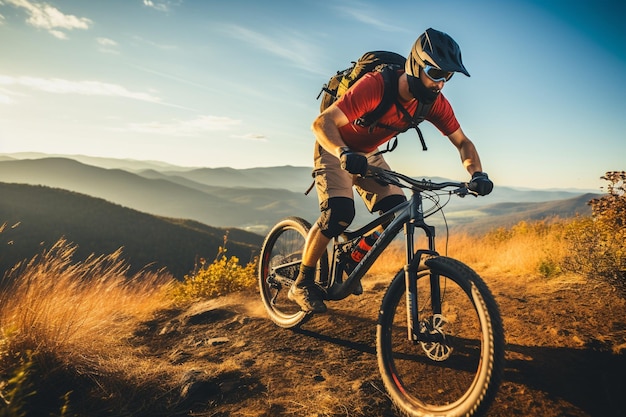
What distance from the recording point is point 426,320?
2.69 meters

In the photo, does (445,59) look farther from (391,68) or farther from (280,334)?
(280,334)

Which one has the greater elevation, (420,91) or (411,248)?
(420,91)

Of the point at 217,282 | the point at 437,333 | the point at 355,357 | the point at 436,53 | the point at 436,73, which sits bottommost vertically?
the point at 217,282

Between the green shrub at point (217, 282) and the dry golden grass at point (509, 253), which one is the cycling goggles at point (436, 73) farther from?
the green shrub at point (217, 282)

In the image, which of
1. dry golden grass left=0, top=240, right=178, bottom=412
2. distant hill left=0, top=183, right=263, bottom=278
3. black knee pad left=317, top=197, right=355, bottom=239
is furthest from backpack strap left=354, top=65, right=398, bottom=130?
distant hill left=0, top=183, right=263, bottom=278

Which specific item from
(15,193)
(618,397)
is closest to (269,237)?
(618,397)

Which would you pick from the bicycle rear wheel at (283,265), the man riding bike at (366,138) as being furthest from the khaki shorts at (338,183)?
the bicycle rear wheel at (283,265)

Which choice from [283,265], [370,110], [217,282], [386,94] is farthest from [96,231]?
[386,94]

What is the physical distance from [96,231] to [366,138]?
87.6 m

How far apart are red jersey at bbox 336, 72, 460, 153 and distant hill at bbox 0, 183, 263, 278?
211 ft

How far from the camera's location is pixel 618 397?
8.38 feet

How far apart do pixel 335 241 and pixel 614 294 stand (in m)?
3.74

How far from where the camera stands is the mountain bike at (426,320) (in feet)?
7.31

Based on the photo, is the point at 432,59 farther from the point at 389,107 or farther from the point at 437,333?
the point at 437,333
